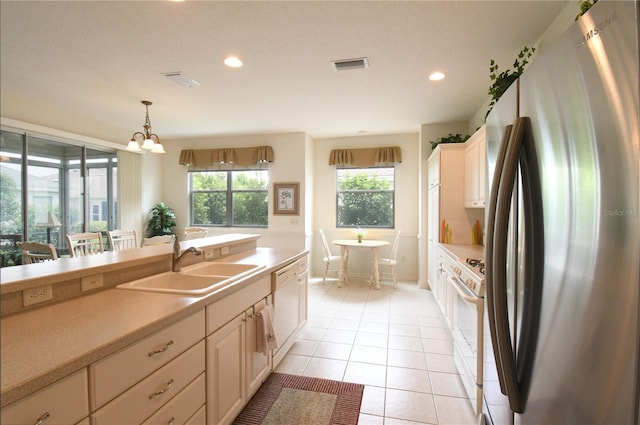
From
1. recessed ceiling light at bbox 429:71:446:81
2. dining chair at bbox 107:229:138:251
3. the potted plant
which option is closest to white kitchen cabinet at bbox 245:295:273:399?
recessed ceiling light at bbox 429:71:446:81

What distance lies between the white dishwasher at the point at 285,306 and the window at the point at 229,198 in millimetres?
2999

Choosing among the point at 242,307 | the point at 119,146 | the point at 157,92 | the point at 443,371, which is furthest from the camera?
the point at 119,146

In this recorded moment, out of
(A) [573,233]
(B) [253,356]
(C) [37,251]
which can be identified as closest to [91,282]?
(B) [253,356]

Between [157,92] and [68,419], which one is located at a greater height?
[157,92]

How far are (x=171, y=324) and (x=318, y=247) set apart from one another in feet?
15.1

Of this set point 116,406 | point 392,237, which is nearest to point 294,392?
point 116,406

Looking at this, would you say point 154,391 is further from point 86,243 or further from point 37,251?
point 86,243

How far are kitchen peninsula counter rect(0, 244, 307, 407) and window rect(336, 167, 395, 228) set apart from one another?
426cm

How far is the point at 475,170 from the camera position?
3.20 meters

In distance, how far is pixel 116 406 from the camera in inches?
38.4

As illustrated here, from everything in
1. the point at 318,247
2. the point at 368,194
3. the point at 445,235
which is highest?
the point at 368,194

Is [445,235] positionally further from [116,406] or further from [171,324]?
[116,406]

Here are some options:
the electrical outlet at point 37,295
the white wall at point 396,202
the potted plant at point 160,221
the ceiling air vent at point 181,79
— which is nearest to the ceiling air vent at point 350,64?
the ceiling air vent at point 181,79

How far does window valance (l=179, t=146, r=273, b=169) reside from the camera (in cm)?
532
